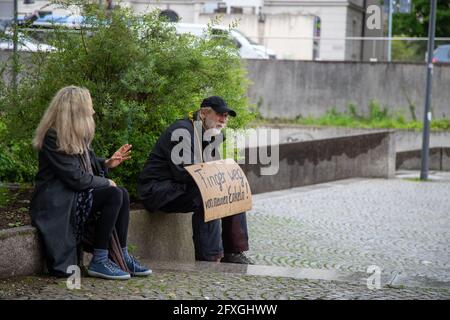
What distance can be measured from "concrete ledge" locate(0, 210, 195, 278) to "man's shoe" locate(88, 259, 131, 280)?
360 mm

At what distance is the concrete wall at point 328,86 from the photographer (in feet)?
87.4

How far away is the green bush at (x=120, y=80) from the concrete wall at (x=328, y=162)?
19.5 feet

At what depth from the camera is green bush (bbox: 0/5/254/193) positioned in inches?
325

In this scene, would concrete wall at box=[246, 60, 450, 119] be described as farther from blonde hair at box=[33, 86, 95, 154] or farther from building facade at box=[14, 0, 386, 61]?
blonde hair at box=[33, 86, 95, 154]

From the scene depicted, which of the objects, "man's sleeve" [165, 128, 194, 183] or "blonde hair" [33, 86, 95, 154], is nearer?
"blonde hair" [33, 86, 95, 154]

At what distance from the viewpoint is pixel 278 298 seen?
6242 mm

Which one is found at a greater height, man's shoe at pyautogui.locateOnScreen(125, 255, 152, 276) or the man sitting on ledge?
the man sitting on ledge

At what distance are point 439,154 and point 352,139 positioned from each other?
4.76 metres

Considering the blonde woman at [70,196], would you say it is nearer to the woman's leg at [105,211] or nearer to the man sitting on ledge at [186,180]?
the woman's leg at [105,211]

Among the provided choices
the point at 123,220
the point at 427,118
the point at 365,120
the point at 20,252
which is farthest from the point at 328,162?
the point at 20,252

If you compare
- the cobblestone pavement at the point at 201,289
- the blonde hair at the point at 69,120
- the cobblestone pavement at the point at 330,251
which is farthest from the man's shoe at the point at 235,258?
the blonde hair at the point at 69,120

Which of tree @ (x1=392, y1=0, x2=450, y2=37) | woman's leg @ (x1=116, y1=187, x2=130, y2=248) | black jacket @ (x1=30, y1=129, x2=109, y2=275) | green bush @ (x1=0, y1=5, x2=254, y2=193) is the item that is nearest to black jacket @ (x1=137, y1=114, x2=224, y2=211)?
green bush @ (x1=0, y1=5, x2=254, y2=193)
